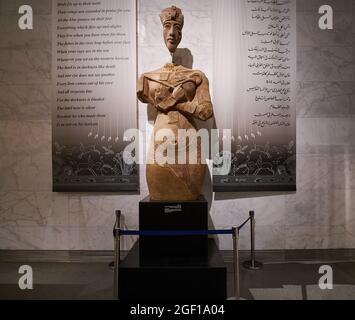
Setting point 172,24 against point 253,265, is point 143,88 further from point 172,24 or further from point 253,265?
point 253,265

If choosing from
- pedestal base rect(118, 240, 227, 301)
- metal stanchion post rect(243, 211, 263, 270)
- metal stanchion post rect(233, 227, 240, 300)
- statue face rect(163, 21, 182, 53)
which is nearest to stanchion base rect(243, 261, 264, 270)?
metal stanchion post rect(243, 211, 263, 270)

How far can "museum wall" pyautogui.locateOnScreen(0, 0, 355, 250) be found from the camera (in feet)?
13.1

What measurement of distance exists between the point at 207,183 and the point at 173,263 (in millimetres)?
1569

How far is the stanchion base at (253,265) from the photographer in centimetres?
375

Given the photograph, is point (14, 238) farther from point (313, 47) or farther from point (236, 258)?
point (313, 47)

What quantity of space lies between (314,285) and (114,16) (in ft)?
13.6

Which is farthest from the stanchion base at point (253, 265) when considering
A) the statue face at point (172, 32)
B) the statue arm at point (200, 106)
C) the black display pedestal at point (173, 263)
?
the statue face at point (172, 32)

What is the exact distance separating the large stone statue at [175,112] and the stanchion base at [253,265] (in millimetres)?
1369

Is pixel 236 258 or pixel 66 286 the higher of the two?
pixel 236 258

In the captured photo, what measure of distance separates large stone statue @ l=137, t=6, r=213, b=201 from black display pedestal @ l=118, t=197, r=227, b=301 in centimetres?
20

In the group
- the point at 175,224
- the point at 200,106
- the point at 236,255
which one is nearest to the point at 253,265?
the point at 236,255

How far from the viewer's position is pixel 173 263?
2648 millimetres

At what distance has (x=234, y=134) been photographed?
3.94 metres

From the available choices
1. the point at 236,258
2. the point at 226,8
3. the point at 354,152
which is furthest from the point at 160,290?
the point at 226,8
